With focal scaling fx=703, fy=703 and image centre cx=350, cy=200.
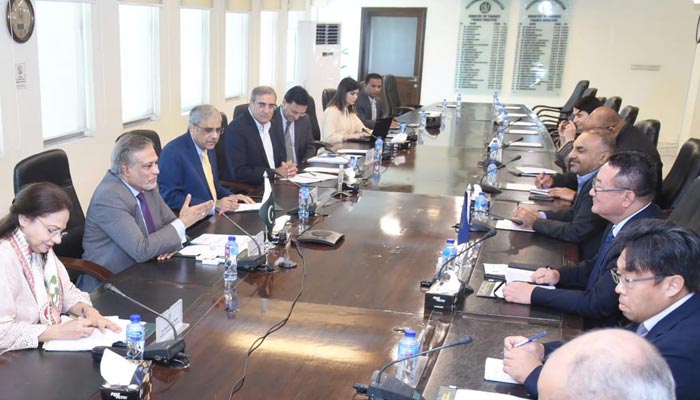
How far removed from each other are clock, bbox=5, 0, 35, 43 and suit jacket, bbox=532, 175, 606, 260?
3.42 m

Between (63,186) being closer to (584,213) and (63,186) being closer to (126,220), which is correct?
(126,220)

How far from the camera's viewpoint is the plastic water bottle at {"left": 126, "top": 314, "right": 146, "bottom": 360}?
1881 millimetres

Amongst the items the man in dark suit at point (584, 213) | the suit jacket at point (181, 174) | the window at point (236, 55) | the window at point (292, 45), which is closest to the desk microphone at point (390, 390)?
the man in dark suit at point (584, 213)

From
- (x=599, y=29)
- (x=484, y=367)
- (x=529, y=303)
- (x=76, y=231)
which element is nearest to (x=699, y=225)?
A: (x=529, y=303)

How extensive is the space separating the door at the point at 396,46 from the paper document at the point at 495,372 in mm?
9628

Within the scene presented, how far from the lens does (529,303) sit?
2436 millimetres

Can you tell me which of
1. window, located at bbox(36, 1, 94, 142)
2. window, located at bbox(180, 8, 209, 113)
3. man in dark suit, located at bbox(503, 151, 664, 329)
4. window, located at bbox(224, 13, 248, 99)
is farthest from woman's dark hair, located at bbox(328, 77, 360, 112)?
man in dark suit, located at bbox(503, 151, 664, 329)

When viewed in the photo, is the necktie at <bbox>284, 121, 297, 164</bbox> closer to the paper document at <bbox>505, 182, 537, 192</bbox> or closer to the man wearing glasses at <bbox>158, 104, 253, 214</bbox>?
the man wearing glasses at <bbox>158, 104, 253, 214</bbox>

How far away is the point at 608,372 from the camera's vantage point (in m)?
1.08

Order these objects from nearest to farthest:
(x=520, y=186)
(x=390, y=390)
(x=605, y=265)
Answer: (x=390, y=390) < (x=605, y=265) < (x=520, y=186)

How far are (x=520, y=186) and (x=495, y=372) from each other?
267 centimetres

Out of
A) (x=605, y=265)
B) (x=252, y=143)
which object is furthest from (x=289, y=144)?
(x=605, y=265)

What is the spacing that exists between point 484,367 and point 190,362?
81 cm

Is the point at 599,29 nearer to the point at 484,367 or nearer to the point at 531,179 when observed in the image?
the point at 531,179
